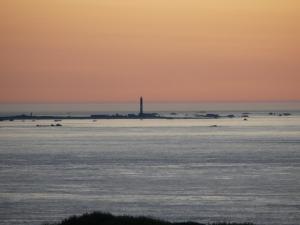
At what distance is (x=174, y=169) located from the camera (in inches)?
2350

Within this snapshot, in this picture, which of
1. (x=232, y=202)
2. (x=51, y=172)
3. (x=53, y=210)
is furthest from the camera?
(x=51, y=172)

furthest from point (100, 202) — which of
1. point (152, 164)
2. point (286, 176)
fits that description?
point (152, 164)

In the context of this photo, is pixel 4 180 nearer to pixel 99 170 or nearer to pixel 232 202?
pixel 99 170

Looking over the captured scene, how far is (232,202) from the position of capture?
38.9 metres

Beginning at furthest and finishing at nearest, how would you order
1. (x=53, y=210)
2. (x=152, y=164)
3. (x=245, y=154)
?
(x=245, y=154) < (x=152, y=164) < (x=53, y=210)

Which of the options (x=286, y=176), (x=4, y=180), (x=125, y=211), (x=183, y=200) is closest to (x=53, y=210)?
(x=125, y=211)

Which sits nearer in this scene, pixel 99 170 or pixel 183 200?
pixel 183 200

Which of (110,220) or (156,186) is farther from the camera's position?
(156,186)

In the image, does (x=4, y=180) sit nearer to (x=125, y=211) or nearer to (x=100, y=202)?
(x=100, y=202)

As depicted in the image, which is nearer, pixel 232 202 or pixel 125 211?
pixel 125 211

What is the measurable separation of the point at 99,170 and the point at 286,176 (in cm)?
1488

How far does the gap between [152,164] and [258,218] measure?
31.5m

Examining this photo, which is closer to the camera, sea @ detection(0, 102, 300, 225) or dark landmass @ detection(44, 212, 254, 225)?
dark landmass @ detection(44, 212, 254, 225)

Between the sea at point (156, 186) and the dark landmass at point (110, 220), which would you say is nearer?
the dark landmass at point (110, 220)
